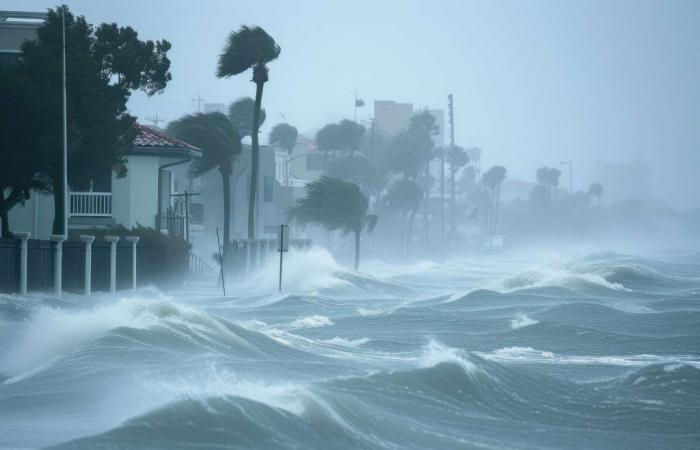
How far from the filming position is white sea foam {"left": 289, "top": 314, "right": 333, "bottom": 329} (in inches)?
1057

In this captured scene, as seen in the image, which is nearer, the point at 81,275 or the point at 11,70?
the point at 81,275

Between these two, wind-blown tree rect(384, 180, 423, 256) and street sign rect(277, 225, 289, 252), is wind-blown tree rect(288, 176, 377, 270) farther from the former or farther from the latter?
wind-blown tree rect(384, 180, 423, 256)

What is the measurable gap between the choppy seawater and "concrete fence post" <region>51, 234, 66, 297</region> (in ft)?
3.44

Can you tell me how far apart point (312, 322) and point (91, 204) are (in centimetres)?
1707

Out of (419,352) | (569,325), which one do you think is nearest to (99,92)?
(569,325)

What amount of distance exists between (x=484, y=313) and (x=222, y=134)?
66.8 feet

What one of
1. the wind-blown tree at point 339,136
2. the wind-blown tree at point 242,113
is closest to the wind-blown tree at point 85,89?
the wind-blown tree at point 242,113

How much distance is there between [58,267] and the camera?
2970cm

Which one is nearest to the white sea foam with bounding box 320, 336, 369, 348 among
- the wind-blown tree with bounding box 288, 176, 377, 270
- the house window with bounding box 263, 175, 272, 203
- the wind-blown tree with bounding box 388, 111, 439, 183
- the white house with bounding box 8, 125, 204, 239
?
the white house with bounding box 8, 125, 204, 239

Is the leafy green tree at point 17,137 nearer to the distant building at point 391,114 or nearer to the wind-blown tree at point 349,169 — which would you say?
the wind-blown tree at point 349,169

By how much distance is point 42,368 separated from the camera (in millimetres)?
16547

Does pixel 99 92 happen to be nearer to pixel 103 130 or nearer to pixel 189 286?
pixel 103 130

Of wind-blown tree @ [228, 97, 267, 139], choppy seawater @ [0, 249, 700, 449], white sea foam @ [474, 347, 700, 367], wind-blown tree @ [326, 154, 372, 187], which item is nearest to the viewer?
choppy seawater @ [0, 249, 700, 449]

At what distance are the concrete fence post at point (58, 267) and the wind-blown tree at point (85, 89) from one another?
4.65 meters
